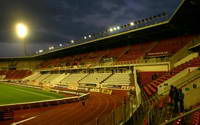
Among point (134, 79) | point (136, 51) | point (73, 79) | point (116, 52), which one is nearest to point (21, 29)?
point (73, 79)

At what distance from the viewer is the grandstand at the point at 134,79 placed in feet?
27.0

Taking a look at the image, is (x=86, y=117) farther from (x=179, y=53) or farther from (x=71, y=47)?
(x=71, y=47)

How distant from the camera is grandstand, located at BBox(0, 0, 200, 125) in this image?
27.0 ft

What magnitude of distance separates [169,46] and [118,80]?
339 inches

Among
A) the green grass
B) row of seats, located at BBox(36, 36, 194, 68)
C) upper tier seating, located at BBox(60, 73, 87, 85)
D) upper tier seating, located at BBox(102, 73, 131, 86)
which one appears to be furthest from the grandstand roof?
the green grass

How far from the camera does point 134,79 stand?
73.7 feet

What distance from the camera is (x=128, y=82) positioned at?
23.1m

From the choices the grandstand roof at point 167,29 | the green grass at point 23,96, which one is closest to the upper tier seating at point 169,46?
the grandstand roof at point 167,29

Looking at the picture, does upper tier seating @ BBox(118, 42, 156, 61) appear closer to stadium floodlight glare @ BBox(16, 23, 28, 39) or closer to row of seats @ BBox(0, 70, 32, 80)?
stadium floodlight glare @ BBox(16, 23, 28, 39)

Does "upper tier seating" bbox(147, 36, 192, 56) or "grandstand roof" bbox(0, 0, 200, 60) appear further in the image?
"upper tier seating" bbox(147, 36, 192, 56)

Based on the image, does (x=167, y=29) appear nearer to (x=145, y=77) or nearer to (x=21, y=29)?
(x=145, y=77)

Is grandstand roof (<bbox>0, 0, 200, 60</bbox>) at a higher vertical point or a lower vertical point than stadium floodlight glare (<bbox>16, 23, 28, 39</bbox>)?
lower

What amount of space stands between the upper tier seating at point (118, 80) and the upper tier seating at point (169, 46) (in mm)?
4854

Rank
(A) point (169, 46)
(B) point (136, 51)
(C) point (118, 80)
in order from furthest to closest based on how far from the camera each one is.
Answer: (B) point (136, 51) < (C) point (118, 80) < (A) point (169, 46)
